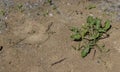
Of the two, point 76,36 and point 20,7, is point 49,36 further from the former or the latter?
point 20,7

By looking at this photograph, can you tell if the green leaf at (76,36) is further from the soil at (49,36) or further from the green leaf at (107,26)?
the green leaf at (107,26)

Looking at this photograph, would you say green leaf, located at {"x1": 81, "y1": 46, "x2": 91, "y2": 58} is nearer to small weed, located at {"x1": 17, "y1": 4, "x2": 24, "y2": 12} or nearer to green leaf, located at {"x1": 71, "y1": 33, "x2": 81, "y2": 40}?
green leaf, located at {"x1": 71, "y1": 33, "x2": 81, "y2": 40}

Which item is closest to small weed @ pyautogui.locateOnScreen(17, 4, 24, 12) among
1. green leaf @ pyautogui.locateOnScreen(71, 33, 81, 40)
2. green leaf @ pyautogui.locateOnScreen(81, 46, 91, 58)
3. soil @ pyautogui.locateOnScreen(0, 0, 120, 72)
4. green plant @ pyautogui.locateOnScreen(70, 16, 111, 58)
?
soil @ pyautogui.locateOnScreen(0, 0, 120, 72)

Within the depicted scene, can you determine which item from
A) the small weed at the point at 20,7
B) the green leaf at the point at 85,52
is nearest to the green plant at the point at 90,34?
the green leaf at the point at 85,52

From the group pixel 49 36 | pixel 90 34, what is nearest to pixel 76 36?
pixel 90 34

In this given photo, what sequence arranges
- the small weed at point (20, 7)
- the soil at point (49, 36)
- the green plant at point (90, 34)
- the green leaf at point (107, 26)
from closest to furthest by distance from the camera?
1. the soil at point (49, 36)
2. the green plant at point (90, 34)
3. the green leaf at point (107, 26)
4. the small weed at point (20, 7)
